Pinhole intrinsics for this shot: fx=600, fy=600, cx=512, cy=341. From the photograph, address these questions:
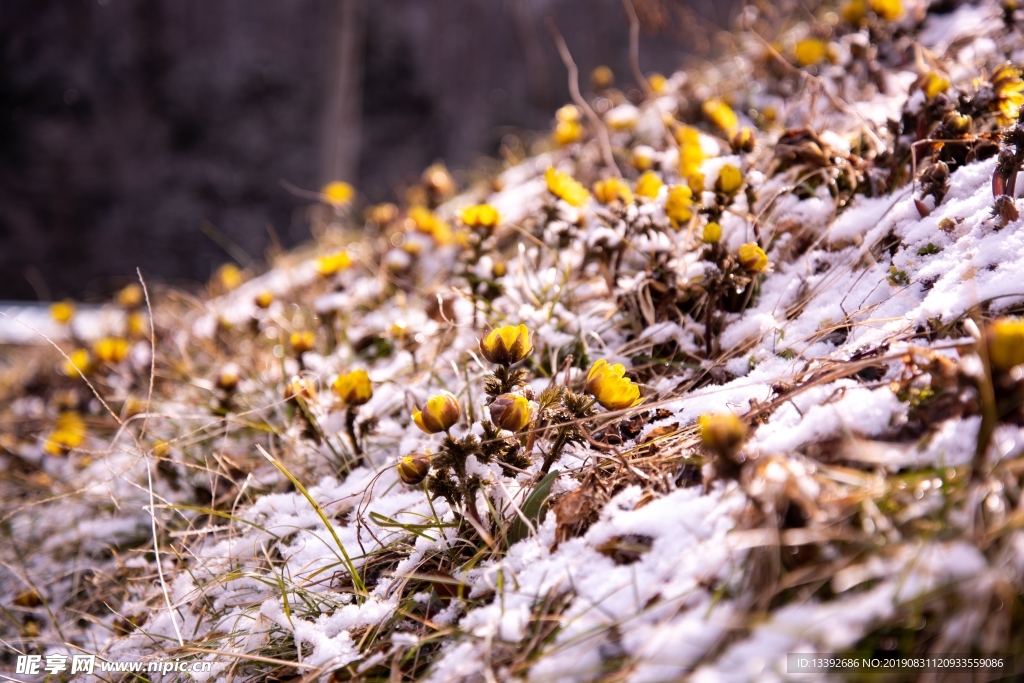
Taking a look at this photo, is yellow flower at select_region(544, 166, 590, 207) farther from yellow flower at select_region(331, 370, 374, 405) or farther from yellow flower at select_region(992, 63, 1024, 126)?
yellow flower at select_region(992, 63, 1024, 126)

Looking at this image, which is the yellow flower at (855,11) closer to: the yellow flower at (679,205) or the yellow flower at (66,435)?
the yellow flower at (679,205)

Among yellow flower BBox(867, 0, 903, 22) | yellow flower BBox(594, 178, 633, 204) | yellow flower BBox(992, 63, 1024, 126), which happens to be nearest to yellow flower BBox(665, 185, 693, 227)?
yellow flower BBox(594, 178, 633, 204)

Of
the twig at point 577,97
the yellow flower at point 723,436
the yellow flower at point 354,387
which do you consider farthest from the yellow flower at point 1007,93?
the yellow flower at point 354,387

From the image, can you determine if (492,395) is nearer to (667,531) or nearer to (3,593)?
(667,531)

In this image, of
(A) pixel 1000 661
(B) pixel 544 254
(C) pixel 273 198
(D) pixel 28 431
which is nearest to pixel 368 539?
(A) pixel 1000 661

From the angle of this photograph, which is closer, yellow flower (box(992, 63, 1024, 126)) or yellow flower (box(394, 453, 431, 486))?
yellow flower (box(394, 453, 431, 486))

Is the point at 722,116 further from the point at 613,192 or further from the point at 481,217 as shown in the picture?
the point at 481,217
